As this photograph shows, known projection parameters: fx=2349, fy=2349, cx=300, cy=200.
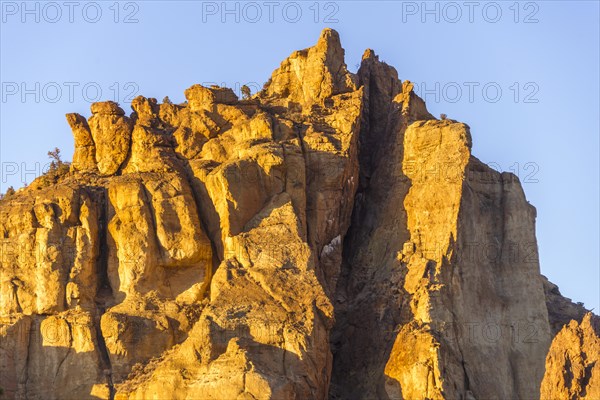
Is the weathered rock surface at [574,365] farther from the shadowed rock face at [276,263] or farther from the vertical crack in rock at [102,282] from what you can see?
the vertical crack in rock at [102,282]

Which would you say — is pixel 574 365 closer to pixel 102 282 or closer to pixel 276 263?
pixel 276 263

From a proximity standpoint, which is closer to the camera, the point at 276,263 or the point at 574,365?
the point at 574,365

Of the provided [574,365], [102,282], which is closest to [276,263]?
[102,282]

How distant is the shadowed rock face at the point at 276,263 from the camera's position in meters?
101

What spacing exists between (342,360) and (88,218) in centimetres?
1327

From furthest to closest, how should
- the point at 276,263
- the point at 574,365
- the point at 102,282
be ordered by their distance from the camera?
the point at 102,282 < the point at 276,263 < the point at 574,365

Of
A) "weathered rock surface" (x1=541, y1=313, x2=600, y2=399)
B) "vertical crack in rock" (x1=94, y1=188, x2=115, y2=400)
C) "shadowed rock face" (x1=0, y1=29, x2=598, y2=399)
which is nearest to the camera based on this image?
"weathered rock surface" (x1=541, y1=313, x2=600, y2=399)

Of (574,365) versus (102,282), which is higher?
(102,282)

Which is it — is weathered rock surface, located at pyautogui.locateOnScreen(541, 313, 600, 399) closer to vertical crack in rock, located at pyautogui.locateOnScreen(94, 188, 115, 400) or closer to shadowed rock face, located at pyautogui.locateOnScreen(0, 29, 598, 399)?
shadowed rock face, located at pyautogui.locateOnScreen(0, 29, 598, 399)

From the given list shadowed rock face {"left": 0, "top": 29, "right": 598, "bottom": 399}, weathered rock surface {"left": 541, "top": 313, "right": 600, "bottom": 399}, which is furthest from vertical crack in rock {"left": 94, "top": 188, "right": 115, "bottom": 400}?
weathered rock surface {"left": 541, "top": 313, "right": 600, "bottom": 399}

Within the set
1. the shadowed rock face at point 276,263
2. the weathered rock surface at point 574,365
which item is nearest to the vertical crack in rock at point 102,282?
the shadowed rock face at point 276,263

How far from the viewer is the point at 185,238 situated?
348 ft

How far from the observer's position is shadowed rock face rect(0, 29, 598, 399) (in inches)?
3984

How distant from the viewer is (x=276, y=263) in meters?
104
